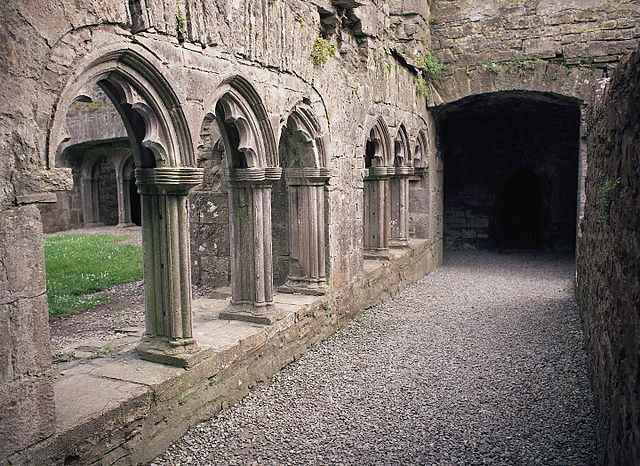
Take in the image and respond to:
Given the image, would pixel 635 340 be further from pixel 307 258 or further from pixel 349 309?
pixel 349 309

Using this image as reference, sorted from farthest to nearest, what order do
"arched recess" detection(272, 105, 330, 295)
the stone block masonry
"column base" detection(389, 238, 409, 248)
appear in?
1. "column base" detection(389, 238, 409, 248)
2. "arched recess" detection(272, 105, 330, 295)
3. the stone block masonry

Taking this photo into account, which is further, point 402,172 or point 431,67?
point 431,67

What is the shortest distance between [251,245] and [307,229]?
1.15m

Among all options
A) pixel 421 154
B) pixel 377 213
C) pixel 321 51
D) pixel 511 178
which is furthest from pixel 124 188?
pixel 321 51

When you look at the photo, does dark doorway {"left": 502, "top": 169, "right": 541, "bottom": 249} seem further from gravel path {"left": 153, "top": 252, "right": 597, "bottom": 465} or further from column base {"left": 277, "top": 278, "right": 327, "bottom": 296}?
column base {"left": 277, "top": 278, "right": 327, "bottom": 296}

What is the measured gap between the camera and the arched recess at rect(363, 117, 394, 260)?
27.6 feet

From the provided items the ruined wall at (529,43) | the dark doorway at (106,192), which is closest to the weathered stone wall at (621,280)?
the ruined wall at (529,43)

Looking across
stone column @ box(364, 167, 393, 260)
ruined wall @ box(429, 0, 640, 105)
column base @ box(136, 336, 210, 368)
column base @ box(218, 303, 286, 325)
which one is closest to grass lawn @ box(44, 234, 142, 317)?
column base @ box(218, 303, 286, 325)

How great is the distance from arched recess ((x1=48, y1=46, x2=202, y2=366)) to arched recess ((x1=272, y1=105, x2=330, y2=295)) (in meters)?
2.09

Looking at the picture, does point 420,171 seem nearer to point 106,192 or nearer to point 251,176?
point 251,176

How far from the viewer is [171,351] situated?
4.07 meters

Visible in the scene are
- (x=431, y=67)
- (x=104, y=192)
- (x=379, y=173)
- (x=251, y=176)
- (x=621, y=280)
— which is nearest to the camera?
Answer: (x=621, y=280)

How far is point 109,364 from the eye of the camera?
13.3 feet

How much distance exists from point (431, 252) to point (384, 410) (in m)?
6.73
